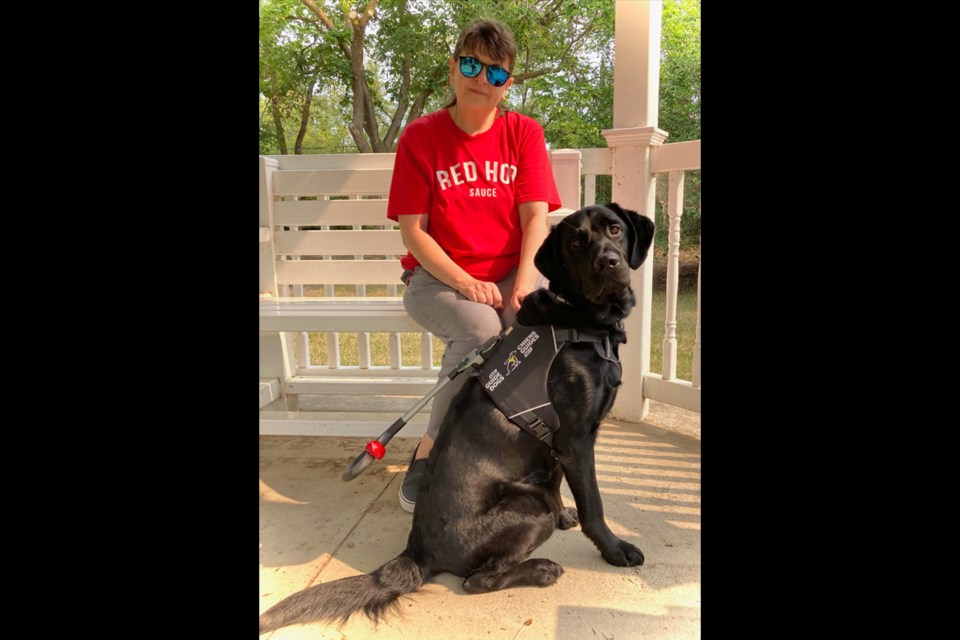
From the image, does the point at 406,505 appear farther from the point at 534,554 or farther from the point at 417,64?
the point at 417,64

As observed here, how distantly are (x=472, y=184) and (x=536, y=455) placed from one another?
103cm

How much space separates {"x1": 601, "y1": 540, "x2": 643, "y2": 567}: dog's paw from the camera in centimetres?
183

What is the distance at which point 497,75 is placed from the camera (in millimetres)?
2041

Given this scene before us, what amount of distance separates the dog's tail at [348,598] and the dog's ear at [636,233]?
110cm

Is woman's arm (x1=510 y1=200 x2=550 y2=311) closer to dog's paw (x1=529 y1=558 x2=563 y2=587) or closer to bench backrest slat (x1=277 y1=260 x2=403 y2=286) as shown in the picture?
dog's paw (x1=529 y1=558 x2=563 y2=587)

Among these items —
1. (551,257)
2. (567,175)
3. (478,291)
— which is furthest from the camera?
(567,175)

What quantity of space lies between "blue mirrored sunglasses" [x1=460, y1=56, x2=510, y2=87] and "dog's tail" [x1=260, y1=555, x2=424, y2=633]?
1587mm

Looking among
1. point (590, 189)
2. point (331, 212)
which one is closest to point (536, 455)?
point (590, 189)

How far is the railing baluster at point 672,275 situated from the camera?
306 cm

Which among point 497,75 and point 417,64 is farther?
point 417,64

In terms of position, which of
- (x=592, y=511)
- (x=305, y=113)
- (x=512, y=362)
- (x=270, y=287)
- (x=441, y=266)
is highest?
(x=305, y=113)
